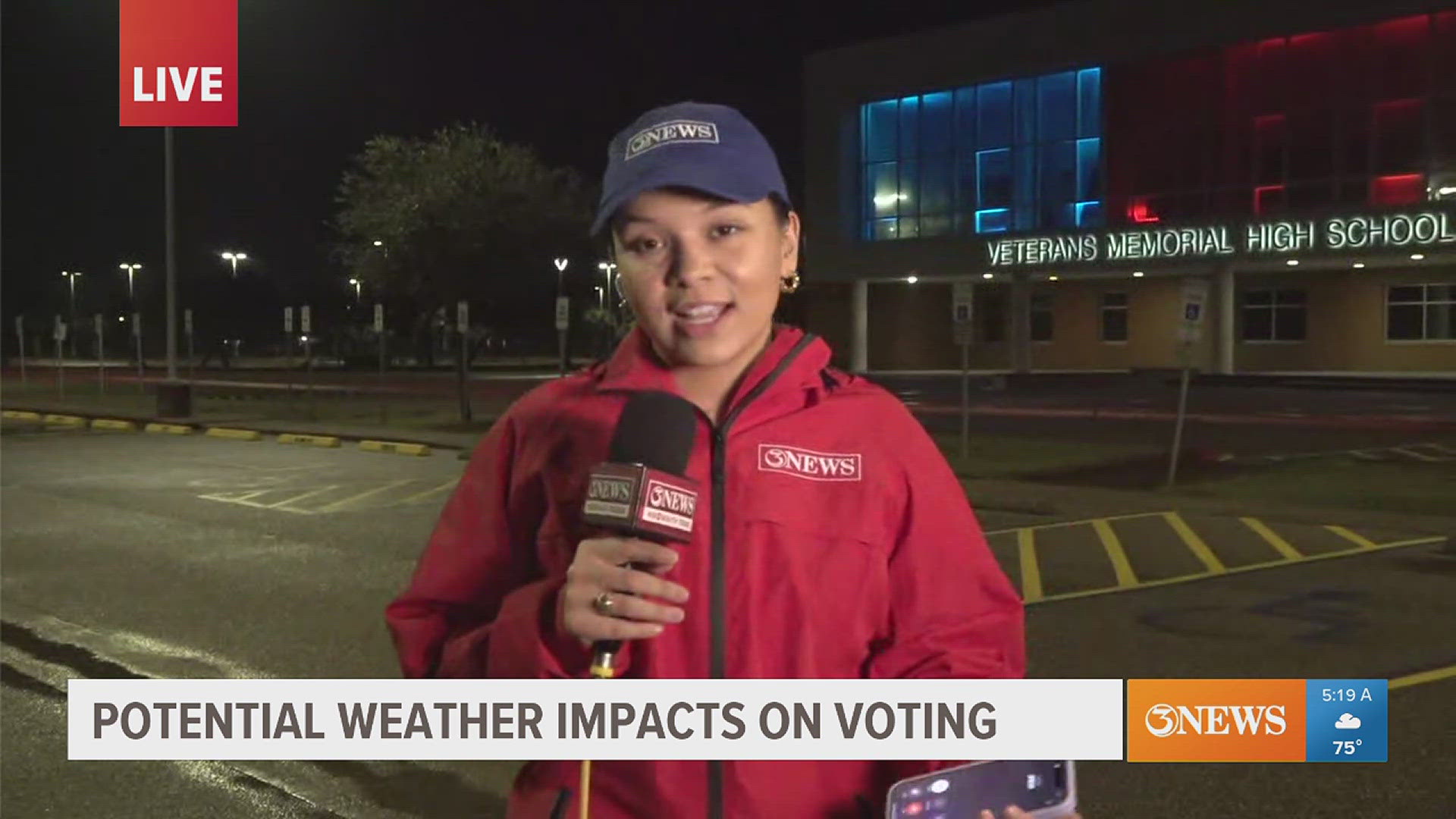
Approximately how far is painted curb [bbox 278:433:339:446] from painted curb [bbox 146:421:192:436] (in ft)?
7.90

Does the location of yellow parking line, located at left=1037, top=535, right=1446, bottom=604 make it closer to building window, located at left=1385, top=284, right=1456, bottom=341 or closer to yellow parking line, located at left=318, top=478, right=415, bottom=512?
yellow parking line, located at left=318, top=478, right=415, bottom=512

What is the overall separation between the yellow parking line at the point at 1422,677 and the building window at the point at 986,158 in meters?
35.2

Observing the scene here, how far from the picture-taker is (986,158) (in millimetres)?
44156

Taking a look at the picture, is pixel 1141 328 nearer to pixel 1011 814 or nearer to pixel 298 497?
pixel 298 497

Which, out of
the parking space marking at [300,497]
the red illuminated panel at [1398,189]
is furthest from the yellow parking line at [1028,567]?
the red illuminated panel at [1398,189]

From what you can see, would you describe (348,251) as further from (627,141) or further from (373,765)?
(627,141)

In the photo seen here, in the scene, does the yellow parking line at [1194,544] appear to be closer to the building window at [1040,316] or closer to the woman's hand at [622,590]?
the woman's hand at [622,590]

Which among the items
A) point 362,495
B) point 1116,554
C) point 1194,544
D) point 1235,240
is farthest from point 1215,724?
point 1235,240

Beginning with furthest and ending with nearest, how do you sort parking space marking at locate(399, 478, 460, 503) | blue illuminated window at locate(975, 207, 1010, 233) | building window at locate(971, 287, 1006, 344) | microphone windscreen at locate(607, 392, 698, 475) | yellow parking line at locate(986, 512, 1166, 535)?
building window at locate(971, 287, 1006, 344), blue illuminated window at locate(975, 207, 1010, 233), parking space marking at locate(399, 478, 460, 503), yellow parking line at locate(986, 512, 1166, 535), microphone windscreen at locate(607, 392, 698, 475)

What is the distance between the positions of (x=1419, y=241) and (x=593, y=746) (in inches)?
1431

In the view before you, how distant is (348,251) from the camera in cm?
5269

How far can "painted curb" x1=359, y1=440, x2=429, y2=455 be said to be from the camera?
20906 mm

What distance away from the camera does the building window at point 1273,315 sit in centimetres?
4091

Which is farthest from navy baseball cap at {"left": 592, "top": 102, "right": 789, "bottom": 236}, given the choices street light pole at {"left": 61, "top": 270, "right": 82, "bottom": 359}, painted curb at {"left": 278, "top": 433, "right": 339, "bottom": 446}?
street light pole at {"left": 61, "top": 270, "right": 82, "bottom": 359}
